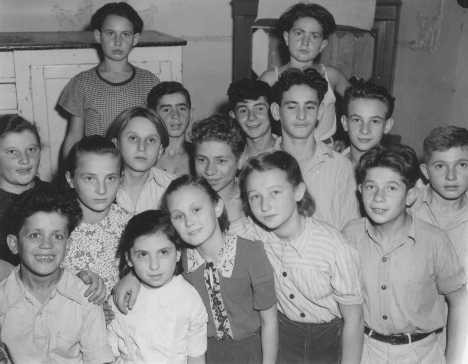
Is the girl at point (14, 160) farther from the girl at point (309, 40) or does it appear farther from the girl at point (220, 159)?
the girl at point (309, 40)

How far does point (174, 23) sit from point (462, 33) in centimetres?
207

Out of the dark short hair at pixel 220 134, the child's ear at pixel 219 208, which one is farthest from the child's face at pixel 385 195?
the dark short hair at pixel 220 134

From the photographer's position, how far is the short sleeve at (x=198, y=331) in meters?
1.83

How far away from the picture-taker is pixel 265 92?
8.91 ft

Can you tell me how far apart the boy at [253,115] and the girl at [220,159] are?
19cm

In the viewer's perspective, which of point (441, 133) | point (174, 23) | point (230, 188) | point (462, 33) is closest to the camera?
point (441, 133)

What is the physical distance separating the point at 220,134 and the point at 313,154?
17.1 inches

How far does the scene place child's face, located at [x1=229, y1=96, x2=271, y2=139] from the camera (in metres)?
2.63

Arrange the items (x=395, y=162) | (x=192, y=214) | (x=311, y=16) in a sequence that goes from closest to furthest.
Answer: (x=192, y=214), (x=395, y=162), (x=311, y=16)

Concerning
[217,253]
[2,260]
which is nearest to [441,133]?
[217,253]

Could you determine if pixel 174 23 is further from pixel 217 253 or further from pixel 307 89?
pixel 217 253

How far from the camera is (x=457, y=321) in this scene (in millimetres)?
2014

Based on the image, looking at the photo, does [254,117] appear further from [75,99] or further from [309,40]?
[75,99]

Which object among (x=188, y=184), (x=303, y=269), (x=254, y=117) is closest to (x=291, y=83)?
(x=254, y=117)
